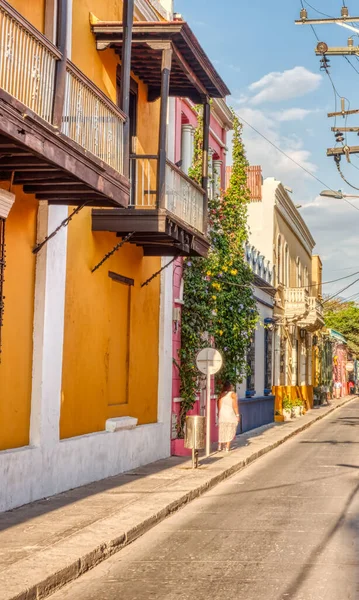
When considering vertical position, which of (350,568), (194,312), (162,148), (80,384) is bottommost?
(350,568)

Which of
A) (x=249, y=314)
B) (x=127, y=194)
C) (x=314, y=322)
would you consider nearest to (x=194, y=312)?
(x=249, y=314)

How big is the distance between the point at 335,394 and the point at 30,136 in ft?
202

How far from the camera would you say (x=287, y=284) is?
39312mm

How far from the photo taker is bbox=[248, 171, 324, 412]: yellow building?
34.2 m

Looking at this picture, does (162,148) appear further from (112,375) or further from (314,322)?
(314,322)

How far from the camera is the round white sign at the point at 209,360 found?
55.1 feet

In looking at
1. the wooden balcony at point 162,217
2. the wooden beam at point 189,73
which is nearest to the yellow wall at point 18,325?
the wooden balcony at point 162,217

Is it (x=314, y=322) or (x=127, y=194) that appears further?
(x=314, y=322)

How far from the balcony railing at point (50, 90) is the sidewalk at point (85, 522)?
13.4 feet

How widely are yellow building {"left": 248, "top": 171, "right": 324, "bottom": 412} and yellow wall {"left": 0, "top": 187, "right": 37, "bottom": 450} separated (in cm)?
2242

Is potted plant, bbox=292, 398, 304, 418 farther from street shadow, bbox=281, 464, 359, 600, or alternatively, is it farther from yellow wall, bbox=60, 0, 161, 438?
street shadow, bbox=281, 464, 359, 600

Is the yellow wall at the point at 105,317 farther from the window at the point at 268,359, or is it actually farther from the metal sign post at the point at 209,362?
the window at the point at 268,359

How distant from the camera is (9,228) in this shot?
10.2 m

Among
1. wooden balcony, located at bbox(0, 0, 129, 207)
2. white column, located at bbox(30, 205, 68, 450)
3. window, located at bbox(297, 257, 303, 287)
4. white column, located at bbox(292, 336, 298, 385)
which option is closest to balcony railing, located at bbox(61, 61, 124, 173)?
wooden balcony, located at bbox(0, 0, 129, 207)
